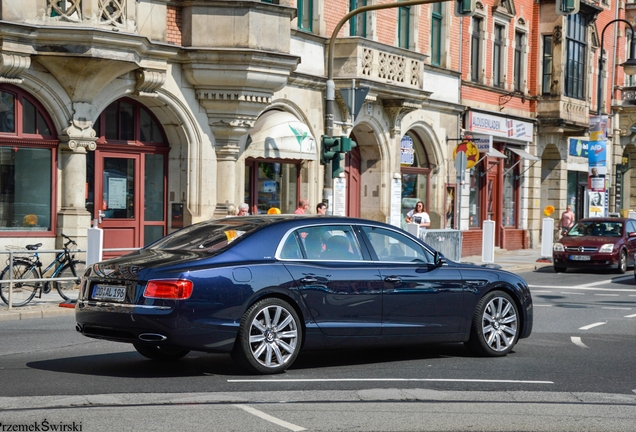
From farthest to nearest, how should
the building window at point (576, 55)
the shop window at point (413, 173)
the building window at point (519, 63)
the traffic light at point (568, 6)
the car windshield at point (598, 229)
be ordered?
the building window at point (576, 55)
the building window at point (519, 63)
the shop window at point (413, 173)
the car windshield at point (598, 229)
the traffic light at point (568, 6)

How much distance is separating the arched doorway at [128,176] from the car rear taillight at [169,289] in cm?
1258

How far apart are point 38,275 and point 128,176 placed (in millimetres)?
6072

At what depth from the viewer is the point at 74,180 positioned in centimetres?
2020

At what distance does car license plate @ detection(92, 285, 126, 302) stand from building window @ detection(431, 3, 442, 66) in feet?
76.0

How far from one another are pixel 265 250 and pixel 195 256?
0.64 meters

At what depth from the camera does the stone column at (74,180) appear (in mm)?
20047

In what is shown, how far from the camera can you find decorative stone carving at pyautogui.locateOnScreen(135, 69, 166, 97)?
825 inches

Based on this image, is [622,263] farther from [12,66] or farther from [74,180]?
[12,66]

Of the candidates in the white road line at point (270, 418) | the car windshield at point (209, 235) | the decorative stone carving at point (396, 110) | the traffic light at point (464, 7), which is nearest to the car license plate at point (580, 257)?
the decorative stone carving at point (396, 110)

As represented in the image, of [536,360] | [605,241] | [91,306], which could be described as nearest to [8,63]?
[91,306]

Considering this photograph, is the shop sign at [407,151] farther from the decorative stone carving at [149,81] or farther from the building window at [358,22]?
the decorative stone carving at [149,81]

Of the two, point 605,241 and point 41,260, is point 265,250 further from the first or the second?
point 605,241

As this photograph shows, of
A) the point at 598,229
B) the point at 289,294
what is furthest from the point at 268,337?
the point at 598,229

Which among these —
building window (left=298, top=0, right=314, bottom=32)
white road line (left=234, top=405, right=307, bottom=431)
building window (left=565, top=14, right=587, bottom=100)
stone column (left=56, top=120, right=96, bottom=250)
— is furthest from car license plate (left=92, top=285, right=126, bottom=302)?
building window (left=565, top=14, right=587, bottom=100)
